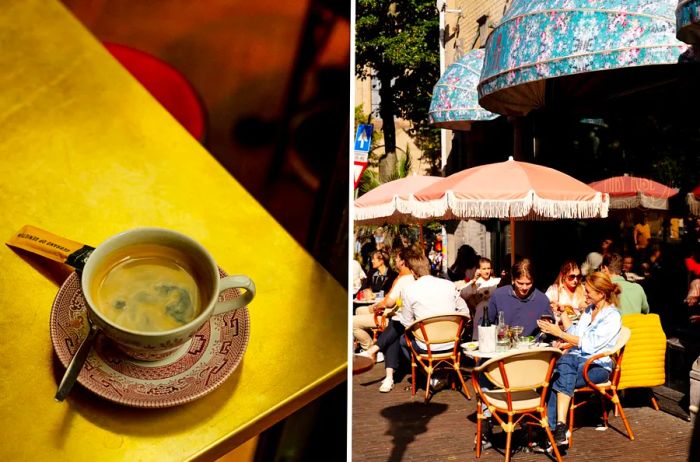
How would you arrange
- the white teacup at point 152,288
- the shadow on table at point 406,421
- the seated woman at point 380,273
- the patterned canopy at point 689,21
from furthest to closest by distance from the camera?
1. the seated woman at point 380,273
2. the shadow on table at point 406,421
3. the patterned canopy at point 689,21
4. the white teacup at point 152,288

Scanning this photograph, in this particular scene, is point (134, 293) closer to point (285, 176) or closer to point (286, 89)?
point (285, 176)

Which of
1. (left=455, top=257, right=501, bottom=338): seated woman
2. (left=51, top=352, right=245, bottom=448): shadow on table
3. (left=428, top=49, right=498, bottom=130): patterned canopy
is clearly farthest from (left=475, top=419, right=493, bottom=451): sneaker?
(left=428, top=49, right=498, bottom=130): patterned canopy

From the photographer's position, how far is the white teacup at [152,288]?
1556 millimetres

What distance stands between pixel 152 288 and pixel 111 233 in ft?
1.05

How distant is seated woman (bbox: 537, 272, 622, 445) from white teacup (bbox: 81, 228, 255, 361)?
162 inches

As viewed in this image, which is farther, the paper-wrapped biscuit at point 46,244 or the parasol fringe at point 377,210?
the parasol fringe at point 377,210

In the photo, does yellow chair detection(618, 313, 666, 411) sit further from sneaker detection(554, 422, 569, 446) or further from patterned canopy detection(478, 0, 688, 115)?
patterned canopy detection(478, 0, 688, 115)

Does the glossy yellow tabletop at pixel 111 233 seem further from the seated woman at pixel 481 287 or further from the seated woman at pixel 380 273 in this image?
the seated woman at pixel 380 273

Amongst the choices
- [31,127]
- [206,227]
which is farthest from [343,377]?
[31,127]

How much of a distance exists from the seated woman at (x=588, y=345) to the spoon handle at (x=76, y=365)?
13.8ft

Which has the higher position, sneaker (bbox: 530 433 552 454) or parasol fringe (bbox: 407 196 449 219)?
parasol fringe (bbox: 407 196 449 219)

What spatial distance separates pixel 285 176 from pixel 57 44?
599mm

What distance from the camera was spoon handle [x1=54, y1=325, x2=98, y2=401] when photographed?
5.30ft

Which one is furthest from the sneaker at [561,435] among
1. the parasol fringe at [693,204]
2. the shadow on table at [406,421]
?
the parasol fringe at [693,204]
